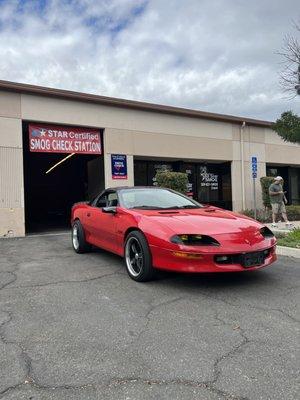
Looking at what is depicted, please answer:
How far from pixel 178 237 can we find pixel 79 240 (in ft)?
11.6

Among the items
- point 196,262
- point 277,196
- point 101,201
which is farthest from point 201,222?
point 277,196

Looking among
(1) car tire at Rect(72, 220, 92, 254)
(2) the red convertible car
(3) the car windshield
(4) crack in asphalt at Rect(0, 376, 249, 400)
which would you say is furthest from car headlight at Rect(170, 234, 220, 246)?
(1) car tire at Rect(72, 220, 92, 254)

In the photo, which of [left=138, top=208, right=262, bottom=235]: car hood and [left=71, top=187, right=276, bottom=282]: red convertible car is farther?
[left=138, top=208, right=262, bottom=235]: car hood

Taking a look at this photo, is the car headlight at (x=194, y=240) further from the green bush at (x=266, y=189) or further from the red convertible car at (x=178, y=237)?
the green bush at (x=266, y=189)

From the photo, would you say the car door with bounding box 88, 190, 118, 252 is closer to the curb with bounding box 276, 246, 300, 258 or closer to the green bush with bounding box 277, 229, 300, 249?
the curb with bounding box 276, 246, 300, 258

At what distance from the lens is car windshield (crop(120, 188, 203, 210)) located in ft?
21.3

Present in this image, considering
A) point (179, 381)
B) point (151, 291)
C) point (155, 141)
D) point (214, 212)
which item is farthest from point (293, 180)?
point (179, 381)

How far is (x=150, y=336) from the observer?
3686 millimetres

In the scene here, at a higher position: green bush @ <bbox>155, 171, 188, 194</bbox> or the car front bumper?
green bush @ <bbox>155, 171, 188, 194</bbox>

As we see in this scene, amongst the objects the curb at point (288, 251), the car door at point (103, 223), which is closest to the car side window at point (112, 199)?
the car door at point (103, 223)

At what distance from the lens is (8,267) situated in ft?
23.3

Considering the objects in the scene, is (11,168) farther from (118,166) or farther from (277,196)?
(277,196)

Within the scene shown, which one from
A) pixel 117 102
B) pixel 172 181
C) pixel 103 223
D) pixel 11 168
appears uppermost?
pixel 117 102

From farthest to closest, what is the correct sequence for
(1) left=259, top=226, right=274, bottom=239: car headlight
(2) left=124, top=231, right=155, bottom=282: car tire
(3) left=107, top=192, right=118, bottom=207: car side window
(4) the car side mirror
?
(3) left=107, top=192, right=118, bottom=207: car side window → (4) the car side mirror → (1) left=259, top=226, right=274, bottom=239: car headlight → (2) left=124, top=231, right=155, bottom=282: car tire
